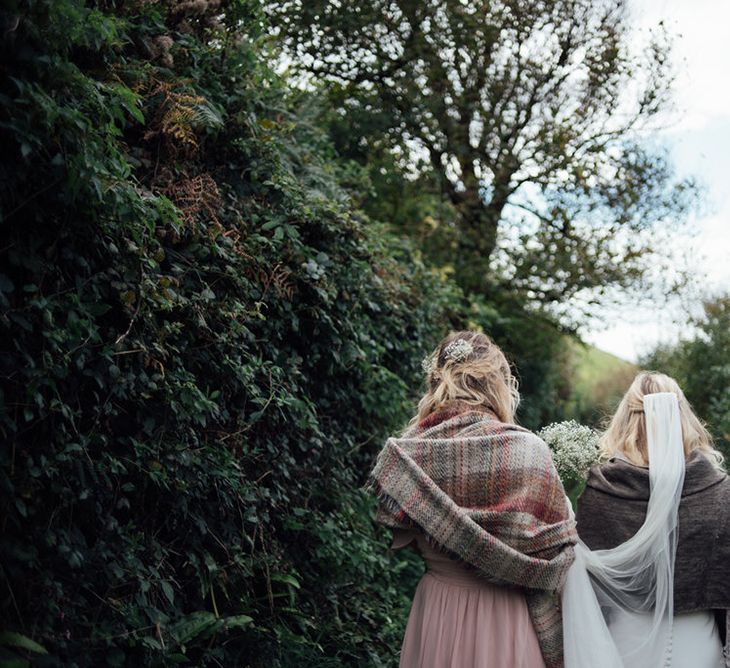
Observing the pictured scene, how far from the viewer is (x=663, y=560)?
381 centimetres

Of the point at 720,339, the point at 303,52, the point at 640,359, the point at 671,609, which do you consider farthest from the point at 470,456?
the point at 640,359

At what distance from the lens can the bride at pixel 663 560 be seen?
12.5 ft

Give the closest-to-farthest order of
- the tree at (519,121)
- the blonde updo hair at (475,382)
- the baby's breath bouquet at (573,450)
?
the blonde updo hair at (475,382) < the baby's breath bouquet at (573,450) < the tree at (519,121)

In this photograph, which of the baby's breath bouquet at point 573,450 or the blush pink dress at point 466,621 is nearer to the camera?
the blush pink dress at point 466,621

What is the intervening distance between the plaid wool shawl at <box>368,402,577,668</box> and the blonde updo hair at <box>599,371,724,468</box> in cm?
75

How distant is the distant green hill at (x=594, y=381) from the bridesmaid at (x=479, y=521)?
49.2 ft

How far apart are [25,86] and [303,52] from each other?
786cm

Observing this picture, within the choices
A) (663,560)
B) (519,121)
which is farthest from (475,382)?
(519,121)

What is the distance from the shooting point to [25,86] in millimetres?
2859

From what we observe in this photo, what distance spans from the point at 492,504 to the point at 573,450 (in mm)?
1036

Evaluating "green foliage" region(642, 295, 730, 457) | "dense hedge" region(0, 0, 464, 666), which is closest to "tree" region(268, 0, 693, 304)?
"green foliage" region(642, 295, 730, 457)

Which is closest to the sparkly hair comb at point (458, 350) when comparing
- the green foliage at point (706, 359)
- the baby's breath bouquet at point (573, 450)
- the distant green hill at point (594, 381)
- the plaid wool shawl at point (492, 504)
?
the plaid wool shawl at point (492, 504)

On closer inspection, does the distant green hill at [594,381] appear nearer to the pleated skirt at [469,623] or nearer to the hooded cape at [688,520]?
the hooded cape at [688,520]

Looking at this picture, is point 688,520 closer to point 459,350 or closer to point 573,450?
point 573,450
